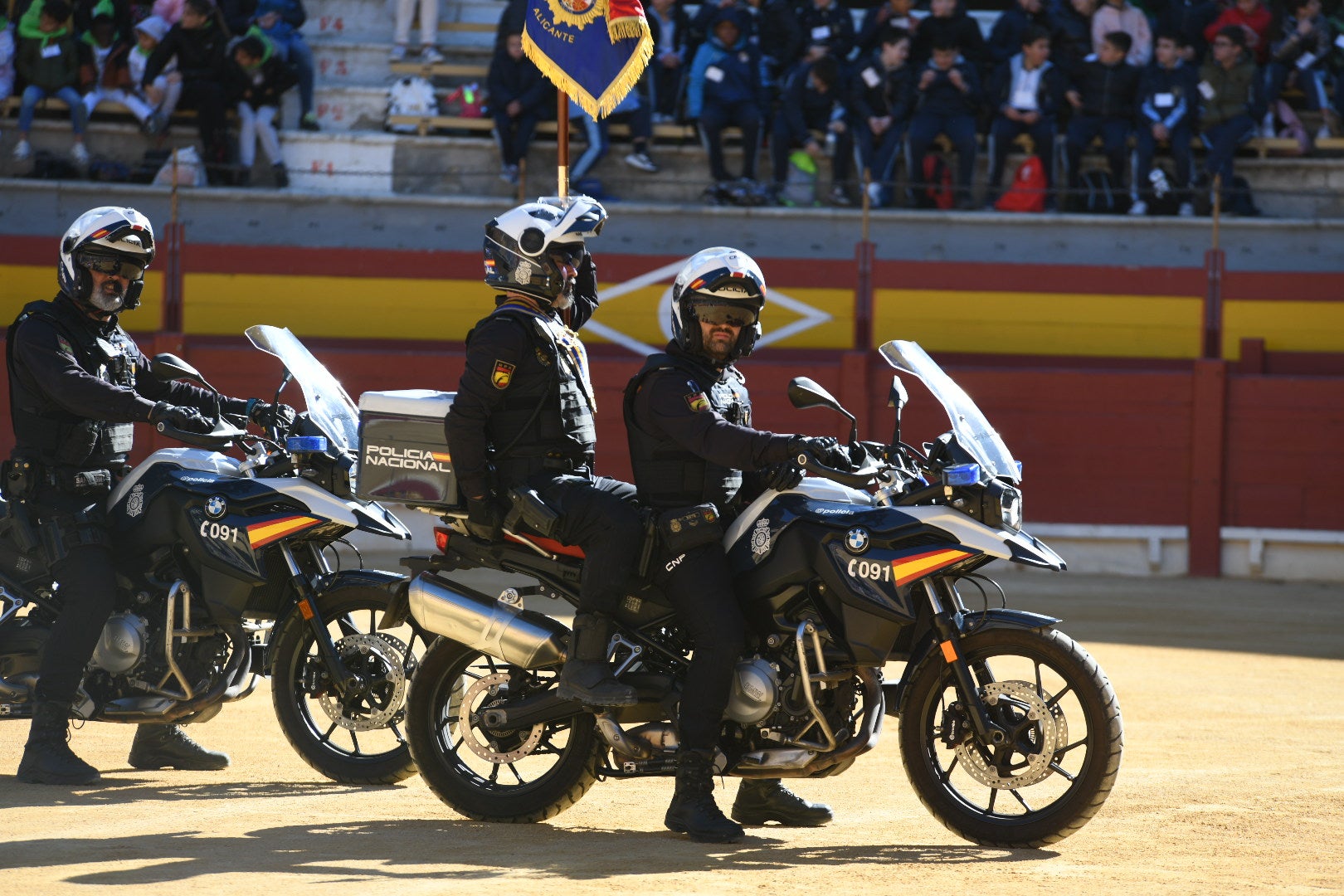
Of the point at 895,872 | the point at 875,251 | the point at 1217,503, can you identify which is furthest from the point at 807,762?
the point at 875,251

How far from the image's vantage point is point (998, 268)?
47.9 ft

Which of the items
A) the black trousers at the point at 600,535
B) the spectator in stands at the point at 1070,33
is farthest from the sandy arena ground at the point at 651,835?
the spectator in stands at the point at 1070,33

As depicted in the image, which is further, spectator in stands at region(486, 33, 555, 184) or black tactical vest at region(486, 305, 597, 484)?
spectator in stands at region(486, 33, 555, 184)

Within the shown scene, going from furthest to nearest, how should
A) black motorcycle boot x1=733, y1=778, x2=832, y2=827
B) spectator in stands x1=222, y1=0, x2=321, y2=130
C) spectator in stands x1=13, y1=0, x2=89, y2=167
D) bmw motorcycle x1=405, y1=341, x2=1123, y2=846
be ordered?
1. spectator in stands x1=222, y1=0, x2=321, y2=130
2. spectator in stands x1=13, y1=0, x2=89, y2=167
3. black motorcycle boot x1=733, y1=778, x2=832, y2=827
4. bmw motorcycle x1=405, y1=341, x2=1123, y2=846

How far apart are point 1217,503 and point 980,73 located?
4797 millimetres

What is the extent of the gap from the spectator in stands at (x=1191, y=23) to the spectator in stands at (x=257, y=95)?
26.3ft

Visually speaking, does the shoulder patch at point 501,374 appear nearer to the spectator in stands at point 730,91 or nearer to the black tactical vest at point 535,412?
the black tactical vest at point 535,412

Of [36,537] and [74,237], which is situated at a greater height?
[74,237]

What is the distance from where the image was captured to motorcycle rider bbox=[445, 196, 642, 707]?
5668 millimetres

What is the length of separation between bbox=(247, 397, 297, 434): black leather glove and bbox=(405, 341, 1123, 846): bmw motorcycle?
1.07 metres

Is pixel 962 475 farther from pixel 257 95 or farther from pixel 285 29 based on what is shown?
pixel 285 29

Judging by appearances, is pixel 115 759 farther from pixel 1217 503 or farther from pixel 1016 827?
pixel 1217 503

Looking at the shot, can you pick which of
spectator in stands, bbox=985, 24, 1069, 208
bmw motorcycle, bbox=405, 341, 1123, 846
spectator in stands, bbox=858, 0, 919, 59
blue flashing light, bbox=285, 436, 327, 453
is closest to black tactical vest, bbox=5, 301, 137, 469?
blue flashing light, bbox=285, 436, 327, 453

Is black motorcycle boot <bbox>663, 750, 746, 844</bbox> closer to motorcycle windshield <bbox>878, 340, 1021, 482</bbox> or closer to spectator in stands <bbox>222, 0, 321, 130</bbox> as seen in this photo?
motorcycle windshield <bbox>878, 340, 1021, 482</bbox>
